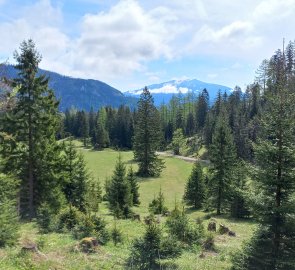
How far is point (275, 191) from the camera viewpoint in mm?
15648

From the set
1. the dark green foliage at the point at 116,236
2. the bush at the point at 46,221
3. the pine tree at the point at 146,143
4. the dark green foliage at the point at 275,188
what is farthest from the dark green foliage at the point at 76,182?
the pine tree at the point at 146,143

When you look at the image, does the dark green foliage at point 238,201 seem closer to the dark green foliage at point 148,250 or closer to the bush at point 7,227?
the dark green foliage at point 148,250

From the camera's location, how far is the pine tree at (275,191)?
599 inches

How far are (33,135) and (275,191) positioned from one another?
848 inches

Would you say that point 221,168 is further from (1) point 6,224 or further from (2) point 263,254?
(1) point 6,224

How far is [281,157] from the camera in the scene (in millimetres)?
15422

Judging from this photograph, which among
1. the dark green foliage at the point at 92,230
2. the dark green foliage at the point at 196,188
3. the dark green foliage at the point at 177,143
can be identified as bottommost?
the dark green foliage at the point at 196,188

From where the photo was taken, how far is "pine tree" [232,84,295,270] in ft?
49.9

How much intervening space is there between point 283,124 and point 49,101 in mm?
21199

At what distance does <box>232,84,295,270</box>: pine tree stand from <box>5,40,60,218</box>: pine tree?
19.8 meters

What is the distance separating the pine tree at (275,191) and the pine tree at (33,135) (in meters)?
19.8

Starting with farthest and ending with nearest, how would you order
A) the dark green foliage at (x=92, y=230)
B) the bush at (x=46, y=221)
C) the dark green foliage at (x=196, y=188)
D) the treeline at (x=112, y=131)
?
the treeline at (x=112, y=131)
the dark green foliage at (x=196, y=188)
the bush at (x=46, y=221)
the dark green foliage at (x=92, y=230)

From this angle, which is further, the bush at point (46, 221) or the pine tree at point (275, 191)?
the bush at point (46, 221)

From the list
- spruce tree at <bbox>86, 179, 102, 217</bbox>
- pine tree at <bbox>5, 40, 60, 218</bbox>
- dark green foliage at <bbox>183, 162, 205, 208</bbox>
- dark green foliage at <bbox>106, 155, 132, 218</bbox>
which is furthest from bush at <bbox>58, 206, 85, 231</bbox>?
dark green foliage at <bbox>183, 162, 205, 208</bbox>
